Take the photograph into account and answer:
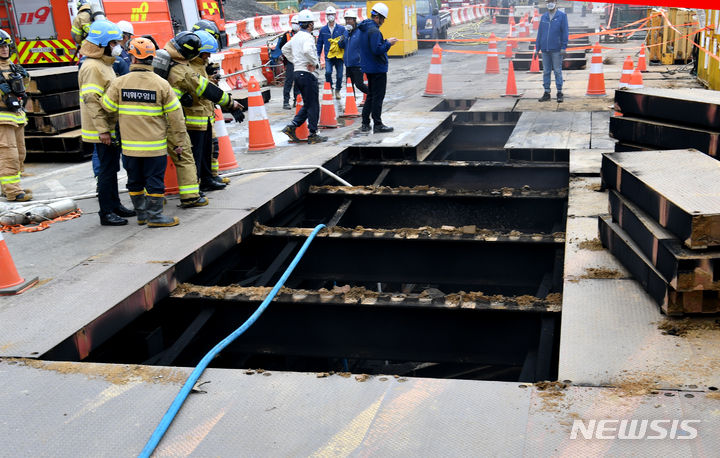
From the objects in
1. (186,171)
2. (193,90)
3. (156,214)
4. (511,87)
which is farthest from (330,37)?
(156,214)

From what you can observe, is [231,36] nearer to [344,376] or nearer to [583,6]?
[344,376]

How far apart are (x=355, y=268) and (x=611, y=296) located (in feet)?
9.18

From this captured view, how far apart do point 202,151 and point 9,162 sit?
7.62ft

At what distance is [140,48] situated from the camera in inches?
248

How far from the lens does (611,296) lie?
460 centimetres

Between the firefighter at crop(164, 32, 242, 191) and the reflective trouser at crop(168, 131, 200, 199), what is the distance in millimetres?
190

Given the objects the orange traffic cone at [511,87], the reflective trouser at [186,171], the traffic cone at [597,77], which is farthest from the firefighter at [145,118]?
the traffic cone at [597,77]

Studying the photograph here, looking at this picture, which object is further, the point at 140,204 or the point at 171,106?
the point at 140,204

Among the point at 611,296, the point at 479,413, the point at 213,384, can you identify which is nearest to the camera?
the point at 479,413

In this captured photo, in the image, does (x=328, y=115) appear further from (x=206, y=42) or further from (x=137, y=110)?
(x=137, y=110)

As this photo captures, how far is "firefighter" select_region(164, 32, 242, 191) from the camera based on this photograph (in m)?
7.18

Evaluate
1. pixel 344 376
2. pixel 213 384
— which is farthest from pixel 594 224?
pixel 213 384

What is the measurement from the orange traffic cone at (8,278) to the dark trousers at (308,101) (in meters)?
5.95

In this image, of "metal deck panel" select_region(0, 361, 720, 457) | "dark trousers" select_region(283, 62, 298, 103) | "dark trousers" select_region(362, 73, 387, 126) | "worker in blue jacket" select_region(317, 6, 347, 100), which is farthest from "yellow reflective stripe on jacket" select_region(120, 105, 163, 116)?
"worker in blue jacket" select_region(317, 6, 347, 100)
